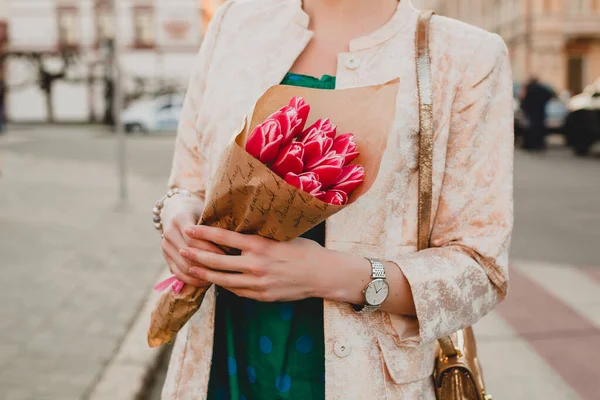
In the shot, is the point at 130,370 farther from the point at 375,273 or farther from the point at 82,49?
the point at 82,49

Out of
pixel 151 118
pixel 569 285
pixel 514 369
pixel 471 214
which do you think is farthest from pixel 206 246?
pixel 151 118

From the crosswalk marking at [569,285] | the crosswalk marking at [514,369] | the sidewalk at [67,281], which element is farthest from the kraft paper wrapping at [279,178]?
the crosswalk marking at [569,285]

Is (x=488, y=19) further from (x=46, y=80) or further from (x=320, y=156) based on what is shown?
(x=320, y=156)

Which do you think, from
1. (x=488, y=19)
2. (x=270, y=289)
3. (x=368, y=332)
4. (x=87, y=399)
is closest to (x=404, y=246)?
(x=368, y=332)

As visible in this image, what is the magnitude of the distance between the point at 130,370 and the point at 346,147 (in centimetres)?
290

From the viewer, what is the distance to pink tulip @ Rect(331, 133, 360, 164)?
0.94 metres

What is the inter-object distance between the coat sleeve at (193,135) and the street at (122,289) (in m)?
2.29

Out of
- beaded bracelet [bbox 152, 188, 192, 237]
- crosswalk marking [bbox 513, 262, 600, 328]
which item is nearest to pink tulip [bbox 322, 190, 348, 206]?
beaded bracelet [bbox 152, 188, 192, 237]

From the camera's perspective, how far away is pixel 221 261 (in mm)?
1033

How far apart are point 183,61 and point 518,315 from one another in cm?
3411

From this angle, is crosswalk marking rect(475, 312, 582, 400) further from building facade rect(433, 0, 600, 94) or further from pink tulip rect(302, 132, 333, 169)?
building facade rect(433, 0, 600, 94)

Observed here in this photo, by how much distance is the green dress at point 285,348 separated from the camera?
1229mm

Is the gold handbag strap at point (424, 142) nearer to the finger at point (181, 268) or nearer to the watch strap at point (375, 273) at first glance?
the watch strap at point (375, 273)

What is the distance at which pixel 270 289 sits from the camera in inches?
41.6
